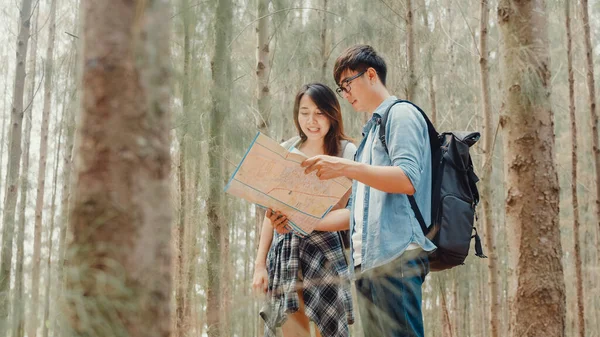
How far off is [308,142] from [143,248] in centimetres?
176

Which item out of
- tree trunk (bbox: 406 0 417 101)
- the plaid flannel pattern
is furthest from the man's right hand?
tree trunk (bbox: 406 0 417 101)

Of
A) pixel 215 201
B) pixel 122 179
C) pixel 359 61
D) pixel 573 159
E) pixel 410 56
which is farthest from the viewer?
pixel 573 159

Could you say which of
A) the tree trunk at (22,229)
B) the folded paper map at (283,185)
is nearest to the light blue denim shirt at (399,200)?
the folded paper map at (283,185)

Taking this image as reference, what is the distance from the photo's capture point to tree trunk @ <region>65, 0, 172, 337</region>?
74 centimetres

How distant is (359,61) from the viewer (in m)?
2.04

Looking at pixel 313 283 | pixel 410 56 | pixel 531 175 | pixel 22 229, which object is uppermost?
pixel 410 56

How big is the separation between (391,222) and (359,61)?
1.98ft

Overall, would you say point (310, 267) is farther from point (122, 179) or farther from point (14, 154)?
point (14, 154)

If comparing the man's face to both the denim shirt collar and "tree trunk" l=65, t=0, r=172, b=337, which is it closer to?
the denim shirt collar

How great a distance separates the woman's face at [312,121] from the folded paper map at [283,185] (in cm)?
48

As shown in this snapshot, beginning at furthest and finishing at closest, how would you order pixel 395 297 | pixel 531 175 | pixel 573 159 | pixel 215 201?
pixel 573 159, pixel 215 201, pixel 531 175, pixel 395 297

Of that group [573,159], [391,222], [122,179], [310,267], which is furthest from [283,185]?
[573,159]

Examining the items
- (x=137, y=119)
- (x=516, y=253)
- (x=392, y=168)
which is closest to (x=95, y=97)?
(x=137, y=119)

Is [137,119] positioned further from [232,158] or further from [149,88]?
[232,158]
